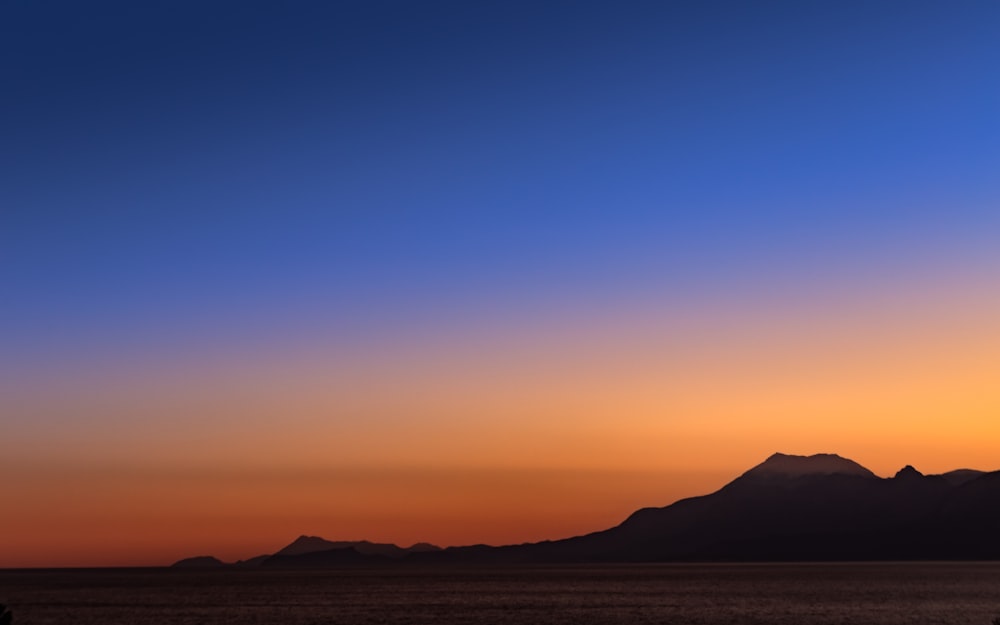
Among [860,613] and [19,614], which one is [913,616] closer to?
[860,613]

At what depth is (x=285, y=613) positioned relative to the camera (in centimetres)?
15912

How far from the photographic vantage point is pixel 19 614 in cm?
16362

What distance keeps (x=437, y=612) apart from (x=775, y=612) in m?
47.4

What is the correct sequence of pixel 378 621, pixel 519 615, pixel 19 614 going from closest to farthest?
pixel 378 621, pixel 519 615, pixel 19 614

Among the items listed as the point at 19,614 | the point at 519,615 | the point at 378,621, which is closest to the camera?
the point at 378,621

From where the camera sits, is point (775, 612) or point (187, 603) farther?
point (187, 603)

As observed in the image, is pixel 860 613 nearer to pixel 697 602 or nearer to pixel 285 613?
pixel 697 602

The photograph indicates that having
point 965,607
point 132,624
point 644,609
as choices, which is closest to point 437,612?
point 644,609

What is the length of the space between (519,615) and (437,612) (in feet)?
49.0

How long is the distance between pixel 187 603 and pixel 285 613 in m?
45.3

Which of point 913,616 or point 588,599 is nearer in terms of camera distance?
point 913,616

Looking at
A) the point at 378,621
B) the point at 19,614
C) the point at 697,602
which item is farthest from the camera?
the point at 697,602

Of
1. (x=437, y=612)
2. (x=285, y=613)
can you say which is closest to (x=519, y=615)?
(x=437, y=612)

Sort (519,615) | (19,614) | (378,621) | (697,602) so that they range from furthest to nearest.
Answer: (697,602), (19,614), (519,615), (378,621)
